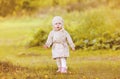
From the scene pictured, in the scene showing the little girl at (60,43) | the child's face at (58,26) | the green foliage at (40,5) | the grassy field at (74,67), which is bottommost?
the grassy field at (74,67)

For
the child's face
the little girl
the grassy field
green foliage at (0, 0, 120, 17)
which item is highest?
green foliage at (0, 0, 120, 17)

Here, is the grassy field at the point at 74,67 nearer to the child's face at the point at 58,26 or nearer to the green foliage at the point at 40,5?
the child's face at the point at 58,26

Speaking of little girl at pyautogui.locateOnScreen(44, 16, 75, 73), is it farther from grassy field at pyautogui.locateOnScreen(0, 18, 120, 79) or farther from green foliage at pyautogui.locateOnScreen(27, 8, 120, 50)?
green foliage at pyautogui.locateOnScreen(27, 8, 120, 50)

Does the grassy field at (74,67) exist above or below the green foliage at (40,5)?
below

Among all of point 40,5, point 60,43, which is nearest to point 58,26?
point 60,43

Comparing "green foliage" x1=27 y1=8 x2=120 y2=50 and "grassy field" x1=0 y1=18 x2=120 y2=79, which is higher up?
"green foliage" x1=27 y1=8 x2=120 y2=50

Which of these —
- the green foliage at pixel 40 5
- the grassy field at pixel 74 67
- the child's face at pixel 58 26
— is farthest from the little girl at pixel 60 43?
the green foliage at pixel 40 5

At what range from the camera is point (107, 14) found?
23.0 m

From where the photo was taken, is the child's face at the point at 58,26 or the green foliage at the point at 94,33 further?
the green foliage at the point at 94,33

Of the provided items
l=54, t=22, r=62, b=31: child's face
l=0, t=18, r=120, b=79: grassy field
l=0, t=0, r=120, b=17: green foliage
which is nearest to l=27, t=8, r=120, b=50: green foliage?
l=0, t=18, r=120, b=79: grassy field

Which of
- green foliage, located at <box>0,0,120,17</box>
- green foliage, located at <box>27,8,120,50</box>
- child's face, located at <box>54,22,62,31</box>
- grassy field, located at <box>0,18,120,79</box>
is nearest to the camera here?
grassy field, located at <box>0,18,120,79</box>

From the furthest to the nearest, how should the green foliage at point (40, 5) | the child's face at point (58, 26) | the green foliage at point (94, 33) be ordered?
the green foliage at point (94, 33) < the green foliage at point (40, 5) < the child's face at point (58, 26)

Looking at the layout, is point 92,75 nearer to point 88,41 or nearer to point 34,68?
point 34,68

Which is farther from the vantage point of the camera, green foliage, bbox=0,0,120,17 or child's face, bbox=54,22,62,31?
green foliage, bbox=0,0,120,17
